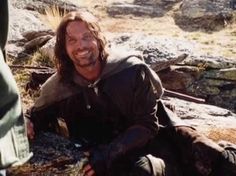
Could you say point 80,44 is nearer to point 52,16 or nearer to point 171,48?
point 171,48

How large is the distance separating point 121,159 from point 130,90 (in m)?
0.51

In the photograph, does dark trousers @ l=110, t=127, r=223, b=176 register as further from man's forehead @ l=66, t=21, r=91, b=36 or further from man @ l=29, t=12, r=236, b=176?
man's forehead @ l=66, t=21, r=91, b=36

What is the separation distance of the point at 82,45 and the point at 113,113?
0.57 m

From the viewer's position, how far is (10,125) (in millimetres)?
1670

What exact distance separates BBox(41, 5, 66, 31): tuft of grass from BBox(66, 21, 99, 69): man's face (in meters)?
4.93

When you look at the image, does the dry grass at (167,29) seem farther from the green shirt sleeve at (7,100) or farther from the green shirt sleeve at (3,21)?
the green shirt sleeve at (7,100)

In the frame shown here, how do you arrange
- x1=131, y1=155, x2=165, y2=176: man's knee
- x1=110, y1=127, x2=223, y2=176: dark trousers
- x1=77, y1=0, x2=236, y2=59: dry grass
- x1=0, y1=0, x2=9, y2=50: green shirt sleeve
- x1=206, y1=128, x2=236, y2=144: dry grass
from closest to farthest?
x1=0, y1=0, x2=9, y2=50: green shirt sleeve, x1=131, y1=155, x2=165, y2=176: man's knee, x1=110, y1=127, x2=223, y2=176: dark trousers, x1=206, y1=128, x2=236, y2=144: dry grass, x1=77, y1=0, x2=236, y2=59: dry grass

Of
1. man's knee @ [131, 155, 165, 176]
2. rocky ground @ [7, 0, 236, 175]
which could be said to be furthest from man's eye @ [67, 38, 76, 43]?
man's knee @ [131, 155, 165, 176]

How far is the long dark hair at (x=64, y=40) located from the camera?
12.8 feet

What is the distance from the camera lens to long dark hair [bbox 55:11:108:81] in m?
3.90

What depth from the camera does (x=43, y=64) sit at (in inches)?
289

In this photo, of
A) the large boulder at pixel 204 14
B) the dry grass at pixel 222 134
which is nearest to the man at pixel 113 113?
the dry grass at pixel 222 134

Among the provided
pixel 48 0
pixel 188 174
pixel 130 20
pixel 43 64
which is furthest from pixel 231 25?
pixel 188 174

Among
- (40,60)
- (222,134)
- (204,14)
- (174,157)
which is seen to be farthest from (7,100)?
(204,14)
